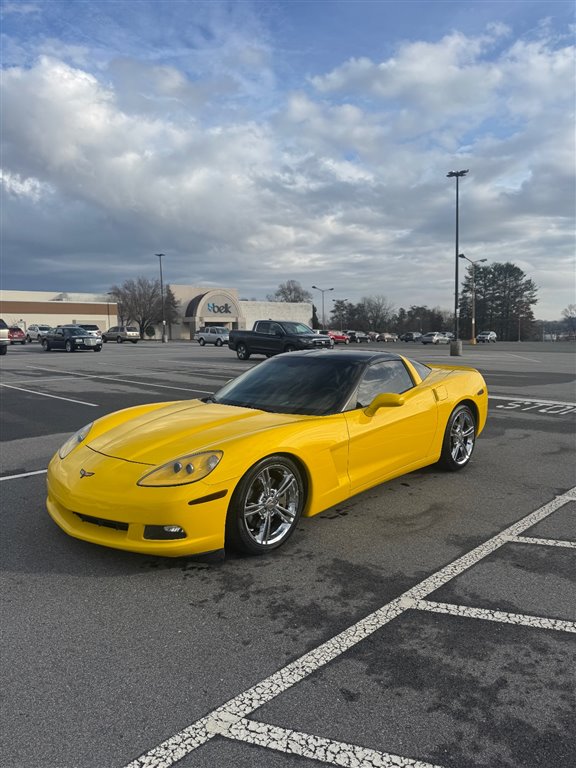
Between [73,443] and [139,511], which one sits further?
[73,443]

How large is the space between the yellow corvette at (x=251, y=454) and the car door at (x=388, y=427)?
1 centimetres

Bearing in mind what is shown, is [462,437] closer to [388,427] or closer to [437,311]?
[388,427]

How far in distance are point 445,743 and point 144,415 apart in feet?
11.1

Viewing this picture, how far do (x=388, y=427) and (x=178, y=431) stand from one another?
175 cm

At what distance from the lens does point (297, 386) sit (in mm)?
4871

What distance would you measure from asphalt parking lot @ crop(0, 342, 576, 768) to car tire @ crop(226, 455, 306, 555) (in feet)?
0.44

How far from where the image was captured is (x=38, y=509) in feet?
15.7

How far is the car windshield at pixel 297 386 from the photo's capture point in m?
4.58

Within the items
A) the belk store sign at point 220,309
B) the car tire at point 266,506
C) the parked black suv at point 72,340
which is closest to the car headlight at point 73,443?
the car tire at point 266,506

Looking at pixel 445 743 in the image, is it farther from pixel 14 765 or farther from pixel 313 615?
pixel 14 765

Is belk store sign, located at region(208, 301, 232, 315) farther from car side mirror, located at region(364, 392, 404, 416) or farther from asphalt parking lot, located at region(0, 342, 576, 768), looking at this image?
car side mirror, located at region(364, 392, 404, 416)

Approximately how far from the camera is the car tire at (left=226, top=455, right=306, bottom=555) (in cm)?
358

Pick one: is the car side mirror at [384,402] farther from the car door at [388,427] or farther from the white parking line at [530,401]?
the white parking line at [530,401]

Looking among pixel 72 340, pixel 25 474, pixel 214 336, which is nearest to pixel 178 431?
pixel 25 474
